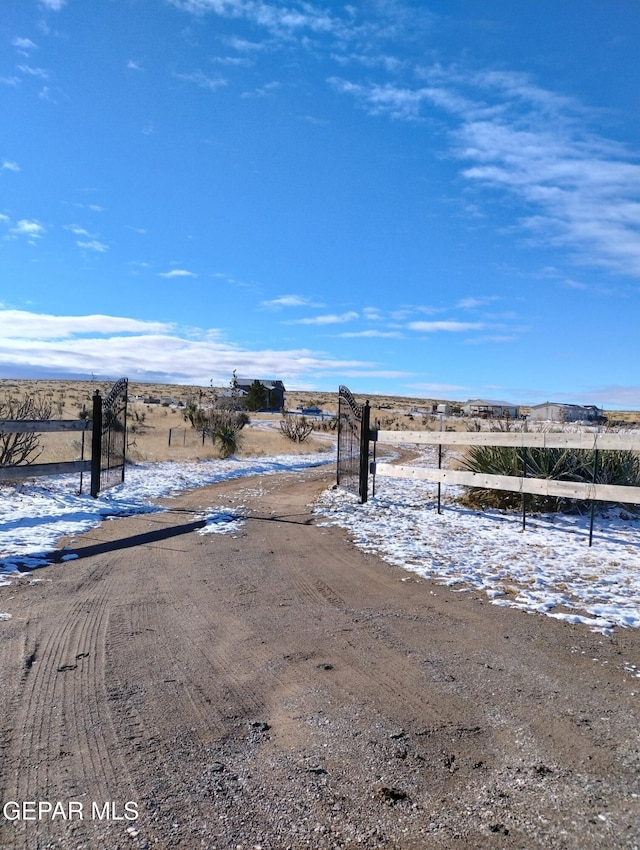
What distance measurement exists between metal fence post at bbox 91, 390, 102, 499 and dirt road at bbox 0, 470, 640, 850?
5.66 meters

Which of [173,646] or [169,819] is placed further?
[173,646]

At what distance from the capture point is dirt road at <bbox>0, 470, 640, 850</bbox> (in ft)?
8.61

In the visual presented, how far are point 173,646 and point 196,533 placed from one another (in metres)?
4.42

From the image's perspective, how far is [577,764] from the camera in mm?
3127

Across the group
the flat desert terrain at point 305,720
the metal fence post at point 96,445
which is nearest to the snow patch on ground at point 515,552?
the flat desert terrain at point 305,720

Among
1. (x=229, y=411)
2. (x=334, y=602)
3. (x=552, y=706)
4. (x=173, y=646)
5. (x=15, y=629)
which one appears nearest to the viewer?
(x=552, y=706)

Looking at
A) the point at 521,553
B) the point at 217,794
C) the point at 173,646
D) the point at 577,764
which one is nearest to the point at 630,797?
the point at 577,764

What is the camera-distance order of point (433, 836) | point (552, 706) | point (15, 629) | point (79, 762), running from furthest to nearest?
point (15, 629) → point (552, 706) → point (79, 762) → point (433, 836)

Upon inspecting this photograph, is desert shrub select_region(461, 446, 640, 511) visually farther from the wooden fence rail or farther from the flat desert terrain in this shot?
the flat desert terrain

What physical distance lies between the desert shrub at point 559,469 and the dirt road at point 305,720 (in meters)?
5.17

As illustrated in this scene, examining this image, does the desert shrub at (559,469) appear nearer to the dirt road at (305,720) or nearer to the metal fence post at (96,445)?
the dirt road at (305,720)

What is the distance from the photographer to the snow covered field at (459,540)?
625 centimetres

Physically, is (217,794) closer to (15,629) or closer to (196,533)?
(15,629)

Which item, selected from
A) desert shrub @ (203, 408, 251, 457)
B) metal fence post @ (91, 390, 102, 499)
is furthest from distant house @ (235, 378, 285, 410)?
metal fence post @ (91, 390, 102, 499)
